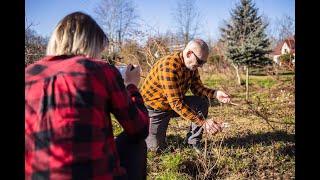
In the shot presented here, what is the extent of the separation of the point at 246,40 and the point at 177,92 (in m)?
13.3

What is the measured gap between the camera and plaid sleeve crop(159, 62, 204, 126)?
3.16 m

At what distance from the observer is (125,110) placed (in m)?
1.56

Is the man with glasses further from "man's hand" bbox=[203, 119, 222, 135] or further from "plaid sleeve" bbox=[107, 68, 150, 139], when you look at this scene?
"plaid sleeve" bbox=[107, 68, 150, 139]

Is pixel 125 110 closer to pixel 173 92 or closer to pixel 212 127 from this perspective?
pixel 212 127

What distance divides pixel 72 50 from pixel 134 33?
18.8 ft

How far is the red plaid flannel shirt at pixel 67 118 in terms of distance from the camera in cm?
136

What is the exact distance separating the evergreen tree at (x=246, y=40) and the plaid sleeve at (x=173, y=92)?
10.3 metres

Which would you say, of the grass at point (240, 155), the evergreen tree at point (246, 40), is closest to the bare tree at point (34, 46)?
the grass at point (240, 155)

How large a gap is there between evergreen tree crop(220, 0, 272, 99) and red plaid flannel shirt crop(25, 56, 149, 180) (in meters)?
12.3

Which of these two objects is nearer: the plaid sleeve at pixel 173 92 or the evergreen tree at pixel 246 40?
the plaid sleeve at pixel 173 92

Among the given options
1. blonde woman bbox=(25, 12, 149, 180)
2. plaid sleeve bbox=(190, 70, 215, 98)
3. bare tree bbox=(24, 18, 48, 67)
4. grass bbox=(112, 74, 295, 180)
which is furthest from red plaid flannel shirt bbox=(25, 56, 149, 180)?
bare tree bbox=(24, 18, 48, 67)

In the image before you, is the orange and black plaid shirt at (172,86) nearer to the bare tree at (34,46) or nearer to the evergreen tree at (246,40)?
the bare tree at (34,46)
